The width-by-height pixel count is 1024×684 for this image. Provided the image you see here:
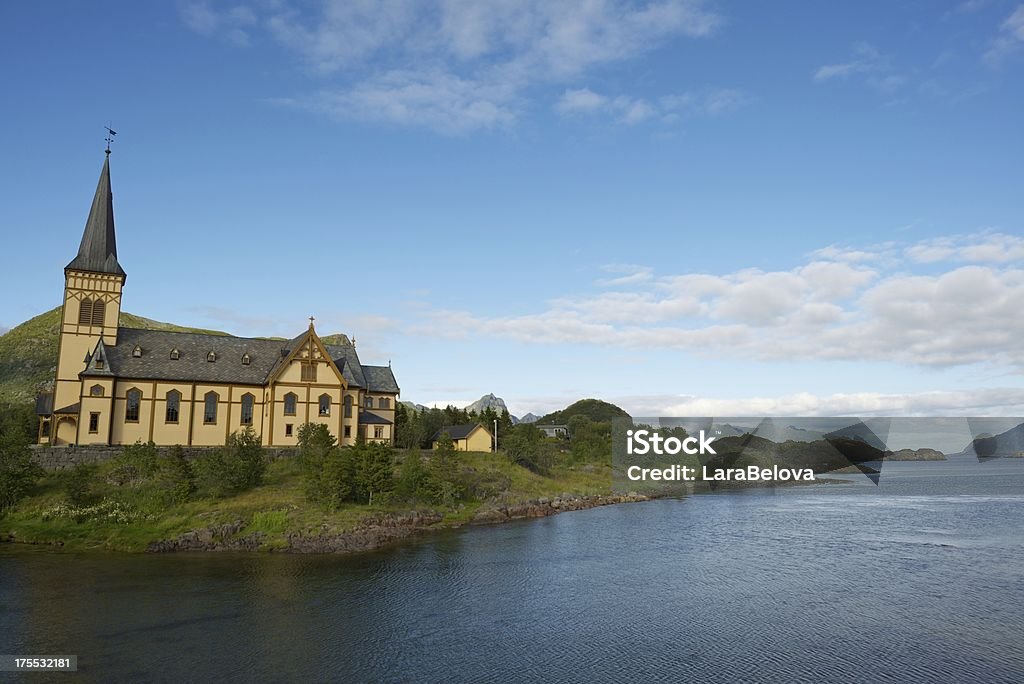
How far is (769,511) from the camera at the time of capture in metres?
66.9

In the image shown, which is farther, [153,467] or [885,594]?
[153,467]

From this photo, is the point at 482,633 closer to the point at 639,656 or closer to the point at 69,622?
the point at 639,656

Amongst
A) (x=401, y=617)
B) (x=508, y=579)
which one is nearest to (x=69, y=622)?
(x=401, y=617)

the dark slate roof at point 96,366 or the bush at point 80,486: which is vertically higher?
the dark slate roof at point 96,366

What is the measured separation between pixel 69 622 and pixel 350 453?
24.4 metres

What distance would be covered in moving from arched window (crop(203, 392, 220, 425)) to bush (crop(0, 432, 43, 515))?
13.4 metres

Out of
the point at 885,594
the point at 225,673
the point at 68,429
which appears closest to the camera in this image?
the point at 225,673

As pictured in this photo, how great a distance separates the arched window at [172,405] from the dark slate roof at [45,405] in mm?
9214

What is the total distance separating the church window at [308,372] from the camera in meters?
60.1

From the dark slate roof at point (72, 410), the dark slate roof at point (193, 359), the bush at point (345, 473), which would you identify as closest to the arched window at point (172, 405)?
the dark slate roof at point (193, 359)

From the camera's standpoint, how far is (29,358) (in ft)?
433

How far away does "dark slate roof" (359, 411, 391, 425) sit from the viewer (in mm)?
65125

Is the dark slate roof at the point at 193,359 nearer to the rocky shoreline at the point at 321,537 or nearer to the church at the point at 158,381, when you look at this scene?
the church at the point at 158,381

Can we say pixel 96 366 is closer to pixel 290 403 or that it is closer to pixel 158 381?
pixel 158 381
